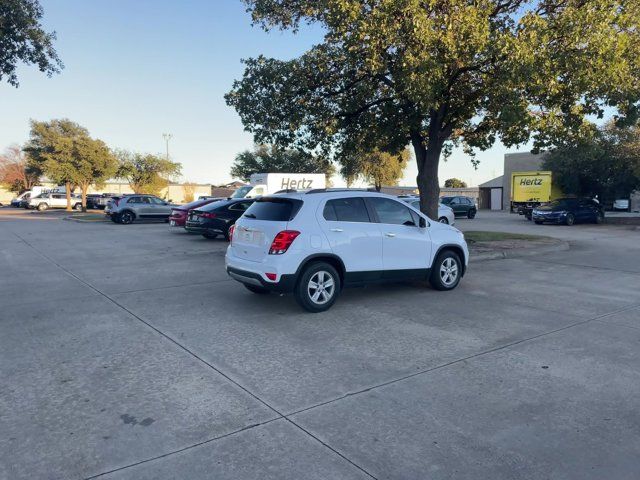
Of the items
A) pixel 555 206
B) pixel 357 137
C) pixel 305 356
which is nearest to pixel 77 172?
pixel 357 137

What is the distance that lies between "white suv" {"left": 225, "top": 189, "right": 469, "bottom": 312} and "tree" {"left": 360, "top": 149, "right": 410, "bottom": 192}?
49.6 meters

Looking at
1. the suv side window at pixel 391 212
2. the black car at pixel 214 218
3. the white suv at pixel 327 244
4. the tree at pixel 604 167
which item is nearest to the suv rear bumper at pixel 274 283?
the white suv at pixel 327 244

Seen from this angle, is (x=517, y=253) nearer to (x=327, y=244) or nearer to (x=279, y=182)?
(x=327, y=244)

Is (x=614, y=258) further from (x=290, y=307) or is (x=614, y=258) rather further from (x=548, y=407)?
(x=548, y=407)

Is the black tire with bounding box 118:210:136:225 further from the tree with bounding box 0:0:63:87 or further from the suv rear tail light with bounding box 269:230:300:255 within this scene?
the suv rear tail light with bounding box 269:230:300:255

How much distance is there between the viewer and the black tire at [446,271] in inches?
336

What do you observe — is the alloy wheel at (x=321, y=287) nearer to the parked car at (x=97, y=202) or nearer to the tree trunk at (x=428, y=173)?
the tree trunk at (x=428, y=173)

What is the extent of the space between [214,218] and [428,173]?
707 cm

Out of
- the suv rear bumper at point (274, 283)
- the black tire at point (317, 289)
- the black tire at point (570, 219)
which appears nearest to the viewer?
the suv rear bumper at point (274, 283)

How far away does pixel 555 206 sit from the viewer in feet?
90.9

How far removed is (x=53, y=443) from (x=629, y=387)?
15.7ft

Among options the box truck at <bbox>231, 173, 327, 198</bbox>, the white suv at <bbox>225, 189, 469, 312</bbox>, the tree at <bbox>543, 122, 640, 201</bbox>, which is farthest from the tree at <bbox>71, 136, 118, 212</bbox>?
the white suv at <bbox>225, 189, 469, 312</bbox>

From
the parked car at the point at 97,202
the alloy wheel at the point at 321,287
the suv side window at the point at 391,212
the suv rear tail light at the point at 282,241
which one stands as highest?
the parked car at the point at 97,202

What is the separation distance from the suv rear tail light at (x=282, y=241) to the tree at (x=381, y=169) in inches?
2007
